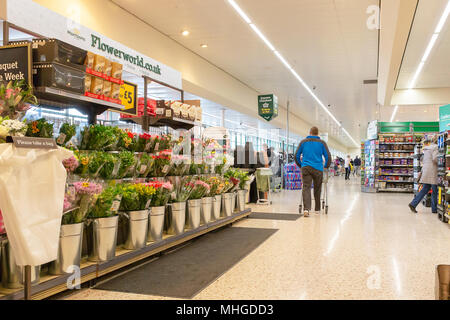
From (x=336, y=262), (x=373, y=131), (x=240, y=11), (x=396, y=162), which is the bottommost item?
(x=336, y=262)

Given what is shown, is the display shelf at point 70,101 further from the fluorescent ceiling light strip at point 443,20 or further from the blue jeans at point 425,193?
the fluorescent ceiling light strip at point 443,20

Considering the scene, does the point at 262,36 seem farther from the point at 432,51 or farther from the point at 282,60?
the point at 432,51

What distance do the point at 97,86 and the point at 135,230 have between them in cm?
139

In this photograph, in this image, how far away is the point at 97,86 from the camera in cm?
376

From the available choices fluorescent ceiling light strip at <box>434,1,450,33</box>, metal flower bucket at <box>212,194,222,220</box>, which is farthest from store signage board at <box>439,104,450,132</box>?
metal flower bucket at <box>212,194,222,220</box>

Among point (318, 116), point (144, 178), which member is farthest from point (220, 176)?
point (318, 116)

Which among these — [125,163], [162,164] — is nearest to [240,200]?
[162,164]

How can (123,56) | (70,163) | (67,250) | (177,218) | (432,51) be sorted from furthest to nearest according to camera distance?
(432,51), (123,56), (177,218), (70,163), (67,250)

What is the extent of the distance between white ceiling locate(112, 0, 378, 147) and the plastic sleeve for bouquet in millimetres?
5729

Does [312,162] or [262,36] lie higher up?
[262,36]

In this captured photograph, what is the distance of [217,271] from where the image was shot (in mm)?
3461
